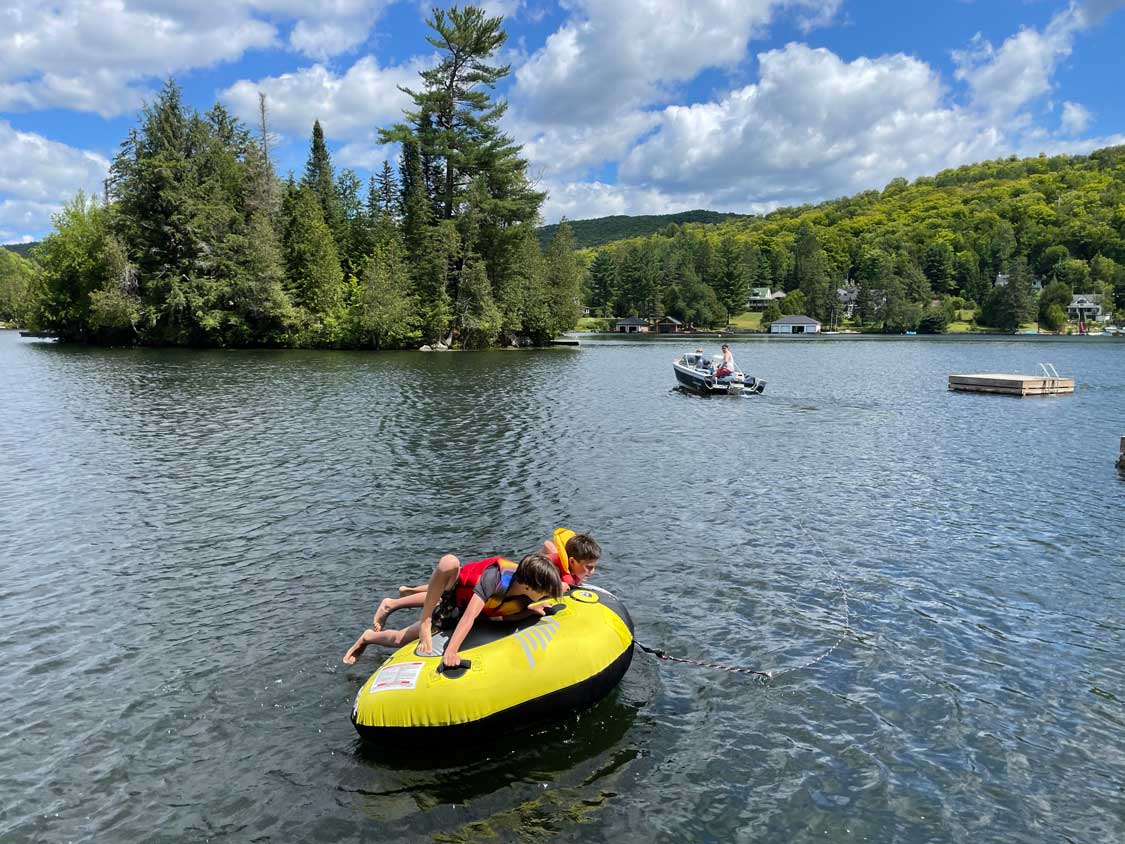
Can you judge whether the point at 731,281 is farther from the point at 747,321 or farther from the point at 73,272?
the point at 73,272

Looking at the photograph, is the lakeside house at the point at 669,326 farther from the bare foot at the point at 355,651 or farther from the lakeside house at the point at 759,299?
the bare foot at the point at 355,651

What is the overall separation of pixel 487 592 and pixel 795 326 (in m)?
150

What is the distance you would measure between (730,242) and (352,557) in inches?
6494

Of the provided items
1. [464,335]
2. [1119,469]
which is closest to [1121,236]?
[464,335]

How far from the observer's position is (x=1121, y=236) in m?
158

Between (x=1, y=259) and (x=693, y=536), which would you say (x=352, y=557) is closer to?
(x=693, y=536)

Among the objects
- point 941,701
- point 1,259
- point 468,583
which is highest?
point 1,259

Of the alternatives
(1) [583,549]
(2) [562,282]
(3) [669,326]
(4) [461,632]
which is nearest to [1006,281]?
(3) [669,326]

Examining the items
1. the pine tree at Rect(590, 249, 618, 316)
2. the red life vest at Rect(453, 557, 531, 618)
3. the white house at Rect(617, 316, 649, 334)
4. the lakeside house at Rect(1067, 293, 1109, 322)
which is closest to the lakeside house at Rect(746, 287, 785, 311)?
the pine tree at Rect(590, 249, 618, 316)

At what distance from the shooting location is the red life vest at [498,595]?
7.42 meters

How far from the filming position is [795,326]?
147000 mm

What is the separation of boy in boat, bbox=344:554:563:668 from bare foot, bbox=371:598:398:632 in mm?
1141

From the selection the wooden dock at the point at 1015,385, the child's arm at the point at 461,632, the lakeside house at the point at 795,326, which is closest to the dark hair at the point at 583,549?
the child's arm at the point at 461,632

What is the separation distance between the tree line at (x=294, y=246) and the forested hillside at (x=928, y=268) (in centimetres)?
8782
